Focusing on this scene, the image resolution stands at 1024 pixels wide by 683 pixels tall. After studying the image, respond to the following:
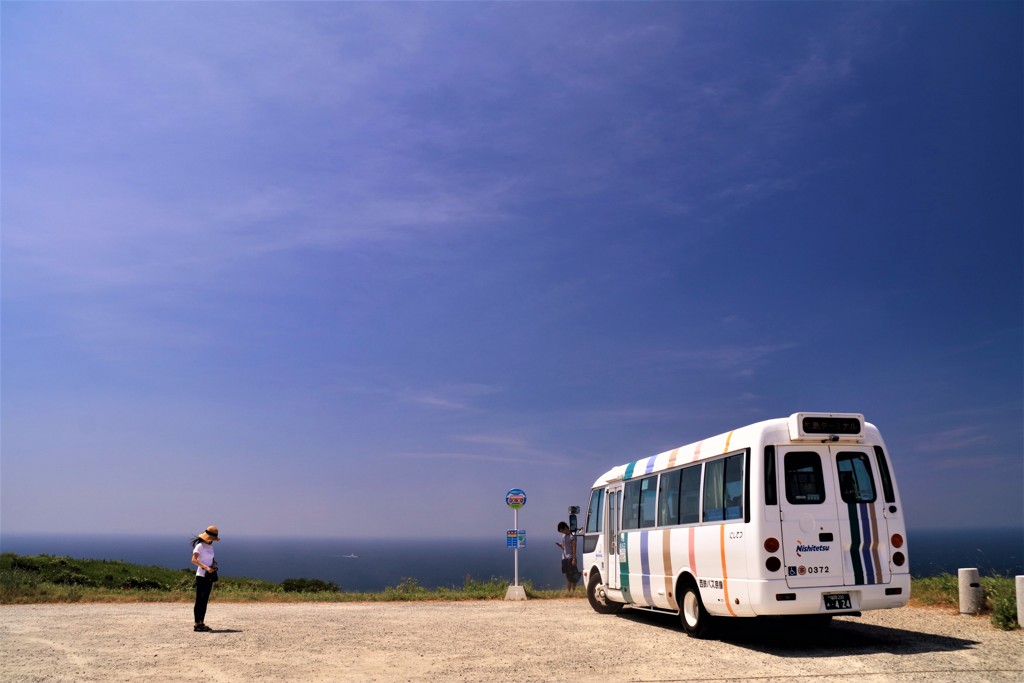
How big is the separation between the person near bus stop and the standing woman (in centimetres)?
1053

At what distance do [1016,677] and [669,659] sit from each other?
4.10 m

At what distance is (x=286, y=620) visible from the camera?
16.6m

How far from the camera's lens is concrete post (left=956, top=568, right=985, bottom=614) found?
14797 mm

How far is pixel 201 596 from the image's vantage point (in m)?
14.6

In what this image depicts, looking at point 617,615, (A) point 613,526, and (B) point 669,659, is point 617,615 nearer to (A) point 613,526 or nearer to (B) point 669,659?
(A) point 613,526

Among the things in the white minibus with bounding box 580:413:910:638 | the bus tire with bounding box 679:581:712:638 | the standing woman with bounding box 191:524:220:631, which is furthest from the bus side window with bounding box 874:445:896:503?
the standing woman with bounding box 191:524:220:631

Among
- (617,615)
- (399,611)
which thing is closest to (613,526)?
(617,615)

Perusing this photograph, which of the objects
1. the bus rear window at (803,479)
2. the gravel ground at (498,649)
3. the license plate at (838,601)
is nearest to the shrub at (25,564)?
the gravel ground at (498,649)

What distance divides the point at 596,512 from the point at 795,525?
7.46m

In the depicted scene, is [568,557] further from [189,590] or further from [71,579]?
[71,579]

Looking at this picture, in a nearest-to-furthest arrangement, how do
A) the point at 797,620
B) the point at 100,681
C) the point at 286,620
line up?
1. the point at 100,681
2. the point at 797,620
3. the point at 286,620

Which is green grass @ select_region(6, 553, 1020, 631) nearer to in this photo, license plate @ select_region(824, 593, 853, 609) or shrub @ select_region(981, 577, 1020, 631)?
shrub @ select_region(981, 577, 1020, 631)

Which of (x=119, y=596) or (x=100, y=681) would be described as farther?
(x=119, y=596)

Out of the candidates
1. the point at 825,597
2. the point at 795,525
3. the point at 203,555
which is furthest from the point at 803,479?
the point at 203,555
